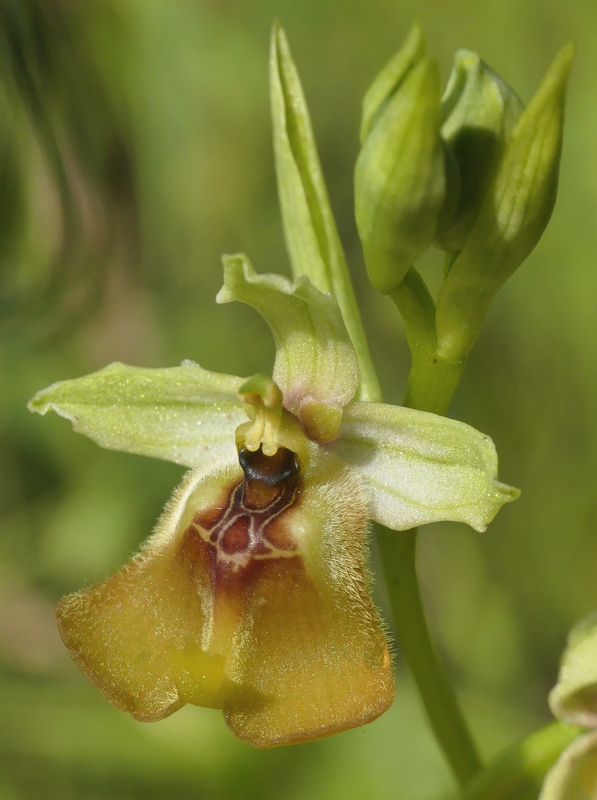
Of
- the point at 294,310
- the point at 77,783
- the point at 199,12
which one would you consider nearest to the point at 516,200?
the point at 294,310

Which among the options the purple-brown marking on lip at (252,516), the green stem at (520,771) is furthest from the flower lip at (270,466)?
the green stem at (520,771)

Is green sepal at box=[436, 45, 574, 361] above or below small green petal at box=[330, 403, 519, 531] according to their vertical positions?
above

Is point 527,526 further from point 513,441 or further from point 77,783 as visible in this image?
point 77,783

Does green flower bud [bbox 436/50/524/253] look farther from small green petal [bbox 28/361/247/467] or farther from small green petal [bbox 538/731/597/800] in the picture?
small green petal [bbox 538/731/597/800]

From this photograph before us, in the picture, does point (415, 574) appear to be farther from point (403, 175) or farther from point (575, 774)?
point (403, 175)

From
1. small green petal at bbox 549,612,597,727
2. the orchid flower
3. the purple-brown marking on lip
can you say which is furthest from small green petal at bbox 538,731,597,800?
the purple-brown marking on lip

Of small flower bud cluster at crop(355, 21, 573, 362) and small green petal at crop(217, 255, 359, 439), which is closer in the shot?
small flower bud cluster at crop(355, 21, 573, 362)
